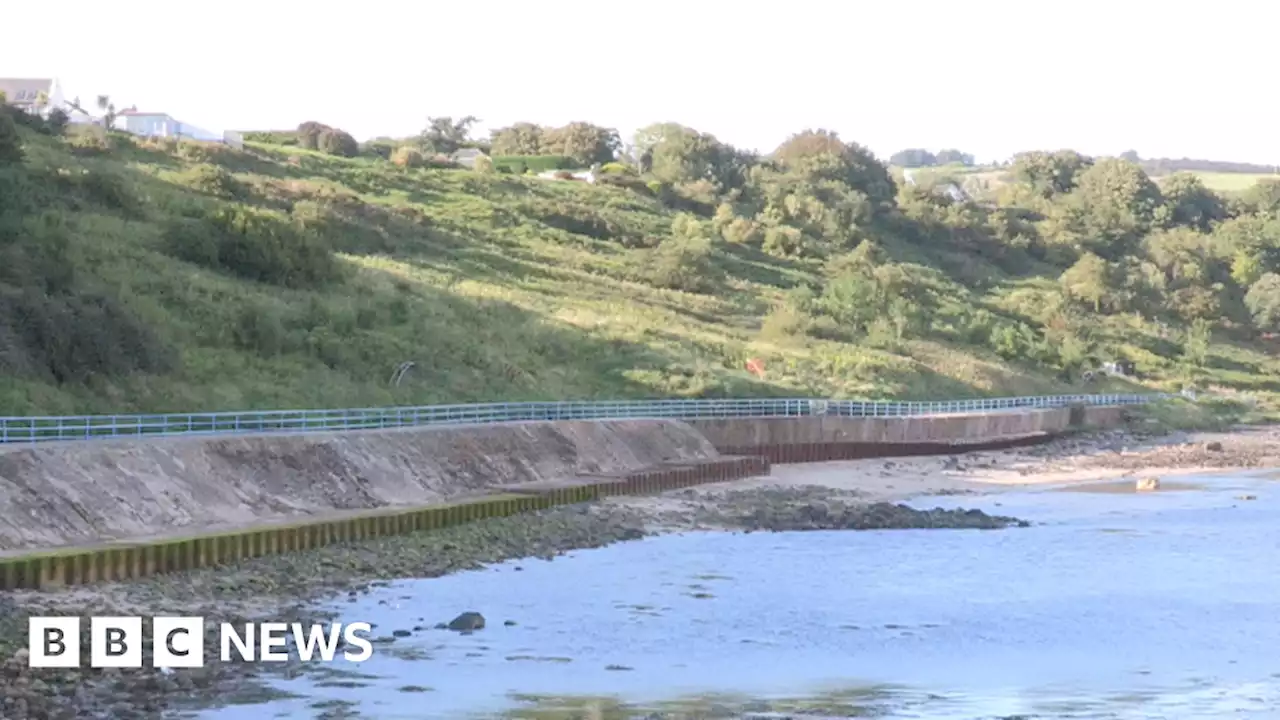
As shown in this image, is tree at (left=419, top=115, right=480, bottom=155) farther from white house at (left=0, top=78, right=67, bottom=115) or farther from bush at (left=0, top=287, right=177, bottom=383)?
bush at (left=0, top=287, right=177, bottom=383)

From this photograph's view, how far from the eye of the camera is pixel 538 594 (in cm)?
2967

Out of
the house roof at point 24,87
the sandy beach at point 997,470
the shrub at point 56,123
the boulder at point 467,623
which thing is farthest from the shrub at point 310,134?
the boulder at point 467,623

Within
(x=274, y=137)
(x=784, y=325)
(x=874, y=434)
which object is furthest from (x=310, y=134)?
(x=874, y=434)

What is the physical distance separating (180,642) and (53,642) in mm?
1568

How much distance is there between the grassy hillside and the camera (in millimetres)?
48688

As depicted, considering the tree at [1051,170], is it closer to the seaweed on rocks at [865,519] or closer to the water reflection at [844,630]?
the seaweed on rocks at [865,519]

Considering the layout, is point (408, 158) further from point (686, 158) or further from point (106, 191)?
point (106, 191)

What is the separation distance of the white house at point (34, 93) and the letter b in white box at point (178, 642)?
282 ft

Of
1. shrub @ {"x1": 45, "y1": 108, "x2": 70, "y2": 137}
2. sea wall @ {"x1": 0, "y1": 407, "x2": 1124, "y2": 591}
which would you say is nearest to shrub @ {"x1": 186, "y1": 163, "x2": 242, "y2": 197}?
shrub @ {"x1": 45, "y1": 108, "x2": 70, "y2": 137}

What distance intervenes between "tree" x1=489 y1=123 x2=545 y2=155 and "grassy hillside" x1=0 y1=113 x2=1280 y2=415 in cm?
2861

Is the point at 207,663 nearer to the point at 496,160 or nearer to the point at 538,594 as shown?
the point at 538,594

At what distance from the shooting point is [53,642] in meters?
20.8

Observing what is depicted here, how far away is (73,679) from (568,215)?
9154 centimetres

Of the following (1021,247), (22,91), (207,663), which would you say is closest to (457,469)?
(207,663)
